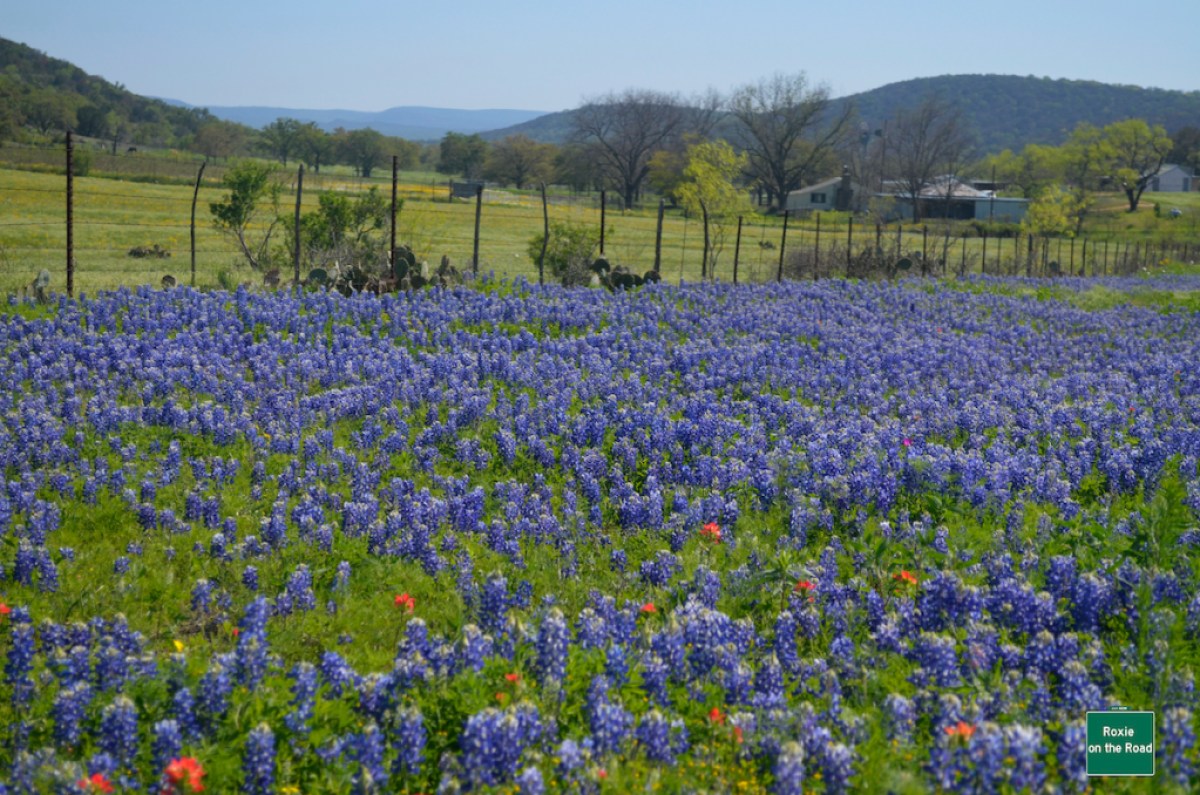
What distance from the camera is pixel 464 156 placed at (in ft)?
420

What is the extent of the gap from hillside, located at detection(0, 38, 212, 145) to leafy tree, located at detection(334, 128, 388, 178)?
18.2 m

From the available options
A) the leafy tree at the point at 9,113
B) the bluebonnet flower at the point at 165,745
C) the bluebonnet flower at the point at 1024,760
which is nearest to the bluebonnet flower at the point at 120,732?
the bluebonnet flower at the point at 165,745

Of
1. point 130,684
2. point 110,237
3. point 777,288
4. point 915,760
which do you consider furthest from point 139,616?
point 110,237

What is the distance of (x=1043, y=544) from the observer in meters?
6.49

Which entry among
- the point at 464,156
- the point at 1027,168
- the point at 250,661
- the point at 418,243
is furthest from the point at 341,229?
the point at 1027,168

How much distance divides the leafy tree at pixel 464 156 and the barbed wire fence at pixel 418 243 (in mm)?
56325

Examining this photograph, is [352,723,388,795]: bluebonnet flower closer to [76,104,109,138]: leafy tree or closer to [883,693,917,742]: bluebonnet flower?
[883,693,917,742]: bluebonnet flower

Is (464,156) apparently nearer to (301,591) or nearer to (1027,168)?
(1027,168)

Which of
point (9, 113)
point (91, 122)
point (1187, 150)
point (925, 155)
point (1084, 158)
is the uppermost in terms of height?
point (1187, 150)

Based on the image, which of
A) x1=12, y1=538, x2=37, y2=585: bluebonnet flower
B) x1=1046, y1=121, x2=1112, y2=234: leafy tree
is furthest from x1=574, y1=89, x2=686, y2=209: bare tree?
x1=12, y1=538, x2=37, y2=585: bluebonnet flower

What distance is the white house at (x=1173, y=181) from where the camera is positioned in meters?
149

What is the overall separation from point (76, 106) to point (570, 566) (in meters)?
120

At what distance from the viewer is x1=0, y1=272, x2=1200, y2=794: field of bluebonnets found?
154 inches

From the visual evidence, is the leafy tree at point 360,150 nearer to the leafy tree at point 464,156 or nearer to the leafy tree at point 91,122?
the leafy tree at point 464,156
